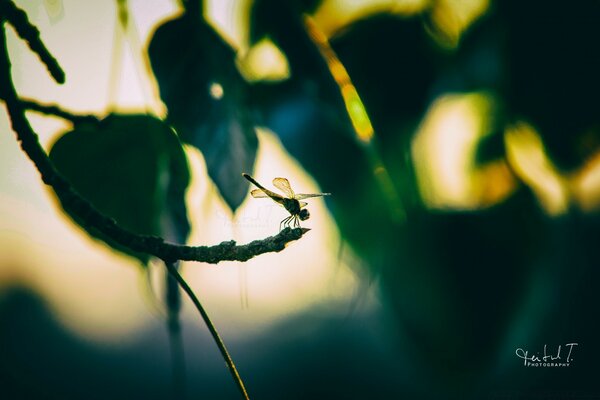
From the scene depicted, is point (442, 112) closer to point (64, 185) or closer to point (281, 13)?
point (281, 13)

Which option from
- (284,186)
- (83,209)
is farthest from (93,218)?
(284,186)

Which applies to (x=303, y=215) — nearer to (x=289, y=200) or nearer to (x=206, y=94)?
(x=289, y=200)

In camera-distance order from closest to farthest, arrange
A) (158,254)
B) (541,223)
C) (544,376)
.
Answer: (158,254), (541,223), (544,376)

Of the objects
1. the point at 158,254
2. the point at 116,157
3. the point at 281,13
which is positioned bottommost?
the point at 158,254

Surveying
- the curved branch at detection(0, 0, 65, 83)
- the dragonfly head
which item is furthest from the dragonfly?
the curved branch at detection(0, 0, 65, 83)

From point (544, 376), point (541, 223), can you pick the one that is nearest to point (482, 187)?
point (541, 223)
